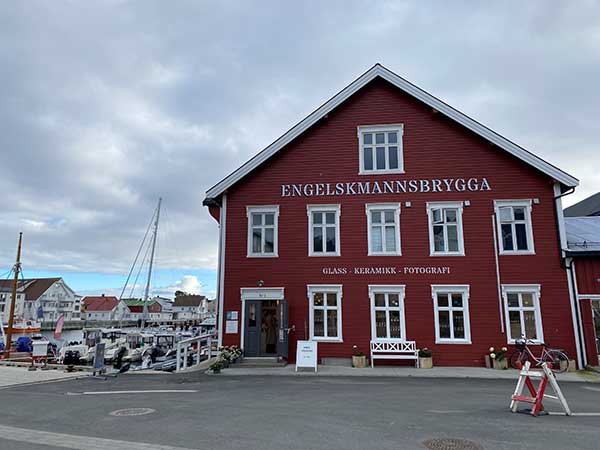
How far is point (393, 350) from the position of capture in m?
16.0

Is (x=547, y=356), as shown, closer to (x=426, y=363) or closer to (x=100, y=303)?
(x=426, y=363)

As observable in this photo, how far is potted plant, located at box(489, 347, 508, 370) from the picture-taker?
15.3m

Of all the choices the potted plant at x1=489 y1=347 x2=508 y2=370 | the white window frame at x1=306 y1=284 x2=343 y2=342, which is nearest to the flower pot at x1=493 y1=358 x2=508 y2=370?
the potted plant at x1=489 y1=347 x2=508 y2=370

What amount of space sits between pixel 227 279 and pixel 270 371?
14.3 ft

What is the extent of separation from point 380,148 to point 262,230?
20.3 feet

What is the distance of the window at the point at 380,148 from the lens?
1784 centimetres

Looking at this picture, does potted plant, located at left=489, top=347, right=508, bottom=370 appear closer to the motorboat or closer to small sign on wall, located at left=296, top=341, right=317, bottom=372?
small sign on wall, located at left=296, top=341, right=317, bottom=372

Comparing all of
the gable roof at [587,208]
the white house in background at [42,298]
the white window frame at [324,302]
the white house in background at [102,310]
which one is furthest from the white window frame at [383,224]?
the white house in background at [102,310]

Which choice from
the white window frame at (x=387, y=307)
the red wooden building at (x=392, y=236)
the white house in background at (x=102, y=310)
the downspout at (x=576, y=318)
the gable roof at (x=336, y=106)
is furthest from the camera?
the white house in background at (x=102, y=310)

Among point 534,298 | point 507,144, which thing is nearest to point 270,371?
point 534,298

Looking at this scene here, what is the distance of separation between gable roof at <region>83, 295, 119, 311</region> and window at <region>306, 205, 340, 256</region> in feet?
312

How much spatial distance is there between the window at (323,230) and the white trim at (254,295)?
209 cm

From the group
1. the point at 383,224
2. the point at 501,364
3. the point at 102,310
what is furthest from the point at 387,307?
the point at 102,310

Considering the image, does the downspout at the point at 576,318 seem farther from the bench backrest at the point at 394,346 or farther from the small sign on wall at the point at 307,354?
the small sign on wall at the point at 307,354
